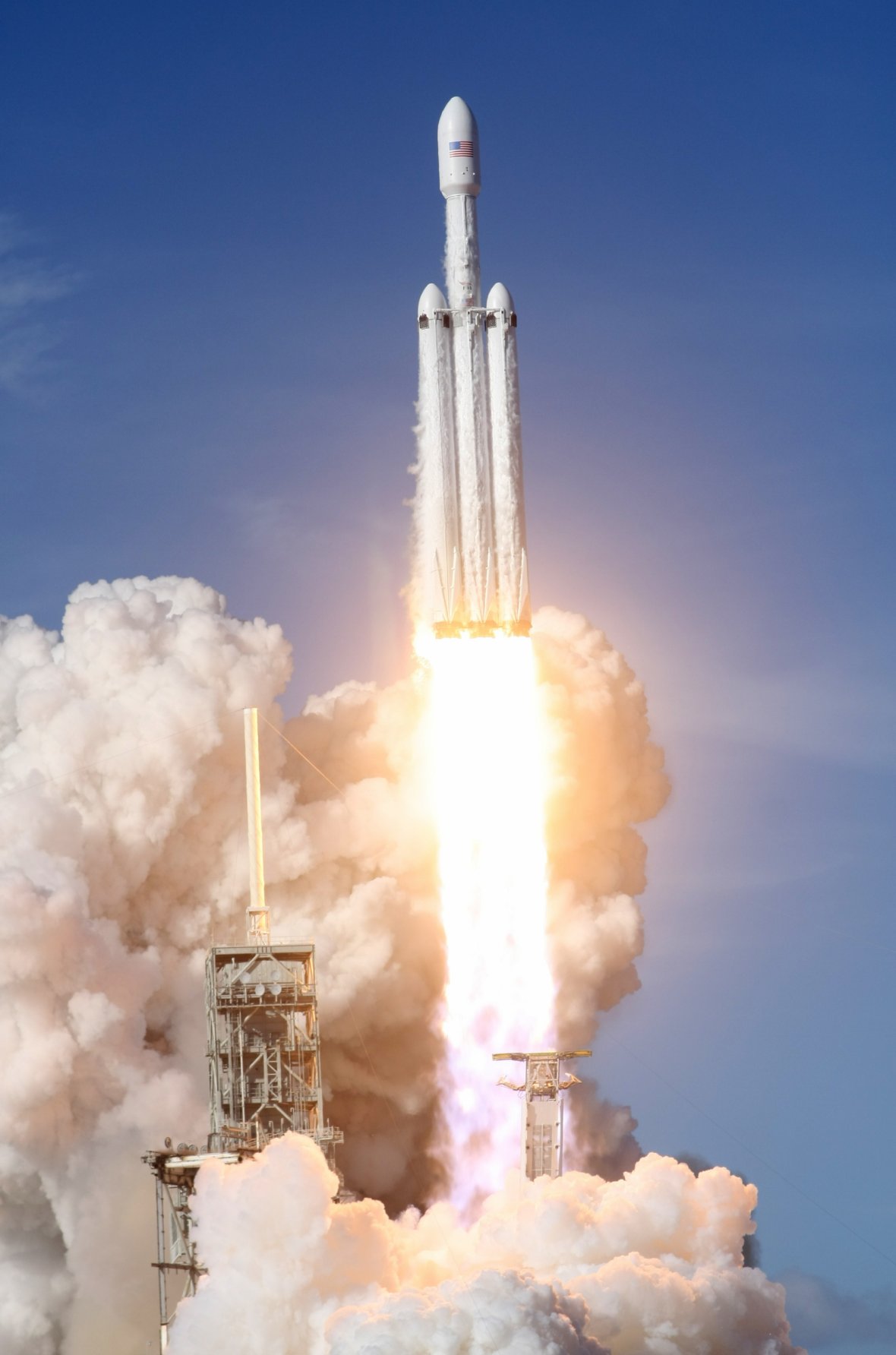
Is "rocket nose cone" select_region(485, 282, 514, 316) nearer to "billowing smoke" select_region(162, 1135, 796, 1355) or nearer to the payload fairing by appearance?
the payload fairing

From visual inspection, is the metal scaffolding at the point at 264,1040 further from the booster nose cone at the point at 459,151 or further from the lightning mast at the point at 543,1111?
the booster nose cone at the point at 459,151

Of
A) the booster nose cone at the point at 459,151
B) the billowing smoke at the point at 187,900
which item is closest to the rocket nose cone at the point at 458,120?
the booster nose cone at the point at 459,151

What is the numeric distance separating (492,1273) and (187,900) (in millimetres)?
Answer: 21839

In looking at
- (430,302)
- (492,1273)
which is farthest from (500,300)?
(492,1273)

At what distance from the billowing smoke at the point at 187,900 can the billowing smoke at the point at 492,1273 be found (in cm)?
539

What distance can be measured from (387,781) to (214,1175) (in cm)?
1811

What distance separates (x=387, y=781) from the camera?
3696 inches

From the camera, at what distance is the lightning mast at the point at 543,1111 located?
85.2 metres

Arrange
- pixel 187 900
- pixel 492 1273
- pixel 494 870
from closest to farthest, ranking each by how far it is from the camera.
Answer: pixel 492 1273 < pixel 494 870 < pixel 187 900

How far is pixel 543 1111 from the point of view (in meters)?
85.6

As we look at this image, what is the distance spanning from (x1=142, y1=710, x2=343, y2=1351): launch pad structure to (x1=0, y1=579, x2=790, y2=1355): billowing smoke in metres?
2.69

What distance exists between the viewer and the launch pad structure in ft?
279

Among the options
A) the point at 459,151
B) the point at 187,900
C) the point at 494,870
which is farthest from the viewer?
the point at 187,900

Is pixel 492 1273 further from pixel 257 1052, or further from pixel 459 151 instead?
pixel 459 151
